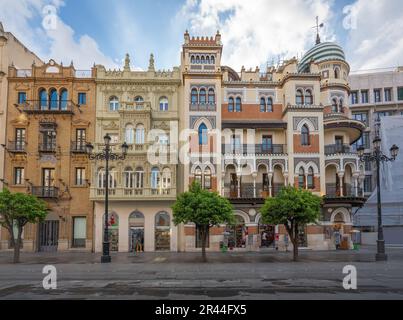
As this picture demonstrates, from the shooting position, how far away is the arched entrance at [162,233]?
33062 millimetres

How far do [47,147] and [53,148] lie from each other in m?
0.60

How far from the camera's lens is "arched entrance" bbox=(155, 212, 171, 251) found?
1302 inches

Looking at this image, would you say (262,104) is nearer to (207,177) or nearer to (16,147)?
(207,177)

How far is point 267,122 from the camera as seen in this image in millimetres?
34531

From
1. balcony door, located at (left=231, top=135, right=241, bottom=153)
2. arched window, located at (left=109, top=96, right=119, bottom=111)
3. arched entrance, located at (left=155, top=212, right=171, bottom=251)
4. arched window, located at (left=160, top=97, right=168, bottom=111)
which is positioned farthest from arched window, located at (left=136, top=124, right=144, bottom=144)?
balcony door, located at (left=231, top=135, right=241, bottom=153)

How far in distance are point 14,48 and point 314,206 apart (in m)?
32.2

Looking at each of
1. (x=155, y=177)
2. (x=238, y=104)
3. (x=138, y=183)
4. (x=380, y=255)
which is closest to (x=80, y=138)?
(x=138, y=183)

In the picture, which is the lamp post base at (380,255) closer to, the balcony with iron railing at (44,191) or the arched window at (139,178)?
the arched window at (139,178)

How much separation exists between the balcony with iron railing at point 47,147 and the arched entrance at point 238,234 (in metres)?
17.8

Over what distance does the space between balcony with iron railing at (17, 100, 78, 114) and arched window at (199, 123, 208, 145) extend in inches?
478

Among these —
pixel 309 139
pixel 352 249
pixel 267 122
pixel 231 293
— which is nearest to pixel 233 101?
pixel 267 122

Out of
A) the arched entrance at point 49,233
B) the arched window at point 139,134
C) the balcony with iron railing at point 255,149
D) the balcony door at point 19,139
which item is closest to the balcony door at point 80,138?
the balcony door at point 19,139

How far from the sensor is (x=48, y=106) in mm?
34906

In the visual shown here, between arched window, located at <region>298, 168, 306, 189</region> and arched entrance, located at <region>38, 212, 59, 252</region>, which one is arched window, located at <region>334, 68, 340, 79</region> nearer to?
arched window, located at <region>298, 168, 306, 189</region>
